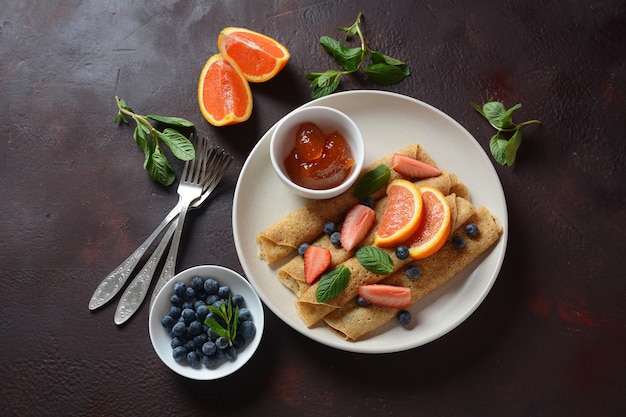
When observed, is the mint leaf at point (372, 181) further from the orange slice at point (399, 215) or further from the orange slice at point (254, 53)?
the orange slice at point (254, 53)

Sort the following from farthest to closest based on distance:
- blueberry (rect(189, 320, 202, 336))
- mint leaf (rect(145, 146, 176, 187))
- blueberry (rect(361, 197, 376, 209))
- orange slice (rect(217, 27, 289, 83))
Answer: orange slice (rect(217, 27, 289, 83)), mint leaf (rect(145, 146, 176, 187)), blueberry (rect(361, 197, 376, 209)), blueberry (rect(189, 320, 202, 336))

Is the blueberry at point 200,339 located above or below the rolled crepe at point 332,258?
below

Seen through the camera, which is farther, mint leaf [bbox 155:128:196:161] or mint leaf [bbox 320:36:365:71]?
mint leaf [bbox 320:36:365:71]

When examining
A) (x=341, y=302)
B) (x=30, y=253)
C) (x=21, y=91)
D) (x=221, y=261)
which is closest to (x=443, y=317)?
(x=341, y=302)

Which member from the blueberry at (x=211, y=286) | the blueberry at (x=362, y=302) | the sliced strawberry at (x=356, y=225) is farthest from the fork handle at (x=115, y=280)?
A: the blueberry at (x=362, y=302)

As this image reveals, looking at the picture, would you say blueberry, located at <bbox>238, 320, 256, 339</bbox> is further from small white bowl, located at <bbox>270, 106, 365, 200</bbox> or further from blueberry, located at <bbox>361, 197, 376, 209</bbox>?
blueberry, located at <bbox>361, 197, 376, 209</bbox>

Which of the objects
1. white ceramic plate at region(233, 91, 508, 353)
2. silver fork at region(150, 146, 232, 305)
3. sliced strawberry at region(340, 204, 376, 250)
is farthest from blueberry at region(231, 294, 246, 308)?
sliced strawberry at region(340, 204, 376, 250)
